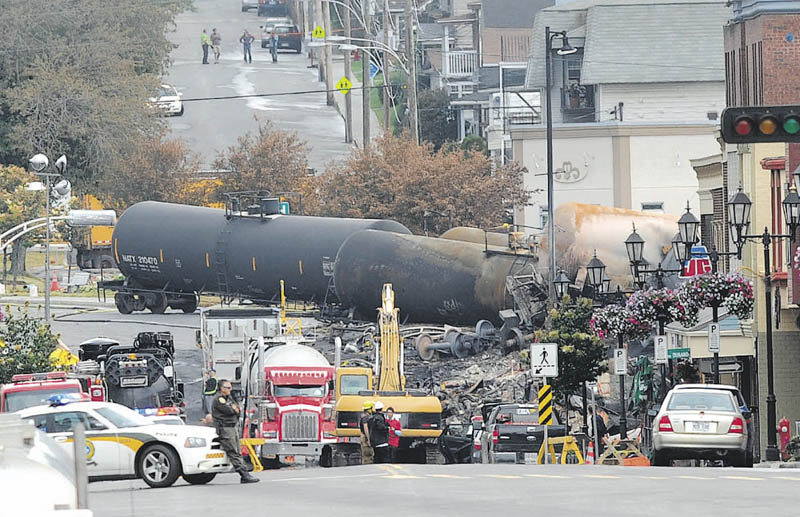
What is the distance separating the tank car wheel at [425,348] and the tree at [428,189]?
54.6 feet

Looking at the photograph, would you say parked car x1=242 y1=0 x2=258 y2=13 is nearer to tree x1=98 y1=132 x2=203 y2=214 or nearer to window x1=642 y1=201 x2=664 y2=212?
tree x1=98 y1=132 x2=203 y2=214

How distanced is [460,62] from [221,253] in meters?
55.9

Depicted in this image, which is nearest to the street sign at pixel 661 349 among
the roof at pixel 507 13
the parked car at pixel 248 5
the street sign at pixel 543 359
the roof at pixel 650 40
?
the street sign at pixel 543 359

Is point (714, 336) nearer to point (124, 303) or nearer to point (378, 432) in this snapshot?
point (378, 432)

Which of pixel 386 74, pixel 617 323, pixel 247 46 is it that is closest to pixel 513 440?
pixel 617 323

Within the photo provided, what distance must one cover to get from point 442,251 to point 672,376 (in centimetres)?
924

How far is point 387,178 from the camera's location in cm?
6506

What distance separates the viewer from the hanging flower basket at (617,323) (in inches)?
1284

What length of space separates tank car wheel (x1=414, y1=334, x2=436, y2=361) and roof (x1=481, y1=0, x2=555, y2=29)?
62.5 m

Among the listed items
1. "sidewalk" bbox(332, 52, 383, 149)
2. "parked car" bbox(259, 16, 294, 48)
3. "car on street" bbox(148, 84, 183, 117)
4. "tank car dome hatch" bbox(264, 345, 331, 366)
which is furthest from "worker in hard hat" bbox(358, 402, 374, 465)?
"parked car" bbox(259, 16, 294, 48)

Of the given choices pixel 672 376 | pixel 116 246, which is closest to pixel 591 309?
pixel 672 376

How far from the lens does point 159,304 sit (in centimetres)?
5594

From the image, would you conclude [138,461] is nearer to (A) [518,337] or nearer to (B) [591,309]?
(B) [591,309]

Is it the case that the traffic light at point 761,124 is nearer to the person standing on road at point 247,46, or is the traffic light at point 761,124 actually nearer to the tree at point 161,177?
the tree at point 161,177
